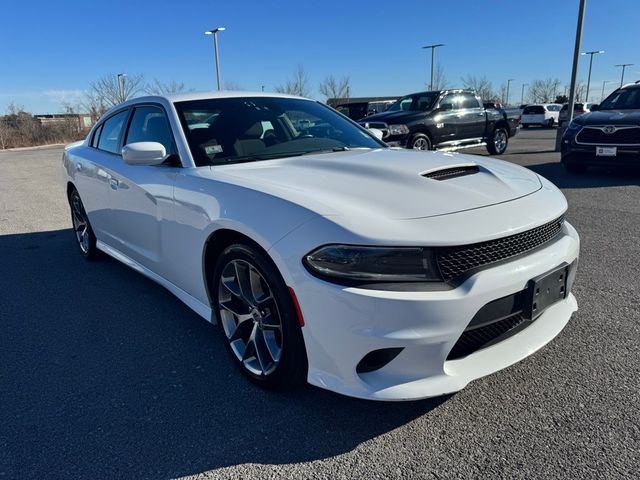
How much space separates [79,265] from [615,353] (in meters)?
4.73

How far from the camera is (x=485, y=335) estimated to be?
2.30m

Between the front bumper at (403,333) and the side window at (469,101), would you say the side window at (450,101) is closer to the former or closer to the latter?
the side window at (469,101)

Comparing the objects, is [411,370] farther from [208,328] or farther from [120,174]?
[120,174]

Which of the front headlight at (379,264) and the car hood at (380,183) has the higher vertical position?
the car hood at (380,183)

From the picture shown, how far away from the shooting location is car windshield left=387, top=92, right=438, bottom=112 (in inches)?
482

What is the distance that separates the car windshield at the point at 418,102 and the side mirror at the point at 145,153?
9924 millimetres

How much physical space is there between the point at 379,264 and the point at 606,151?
8336 millimetres

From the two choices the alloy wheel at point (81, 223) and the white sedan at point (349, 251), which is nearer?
the white sedan at point (349, 251)

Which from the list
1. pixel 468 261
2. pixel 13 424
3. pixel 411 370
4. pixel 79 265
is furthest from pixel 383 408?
pixel 79 265

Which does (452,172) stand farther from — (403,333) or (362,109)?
(362,109)

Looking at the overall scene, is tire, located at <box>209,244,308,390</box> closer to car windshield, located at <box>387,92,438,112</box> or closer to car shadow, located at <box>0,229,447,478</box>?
car shadow, located at <box>0,229,447,478</box>

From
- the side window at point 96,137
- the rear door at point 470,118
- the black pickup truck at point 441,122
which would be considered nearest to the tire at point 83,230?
the side window at point 96,137

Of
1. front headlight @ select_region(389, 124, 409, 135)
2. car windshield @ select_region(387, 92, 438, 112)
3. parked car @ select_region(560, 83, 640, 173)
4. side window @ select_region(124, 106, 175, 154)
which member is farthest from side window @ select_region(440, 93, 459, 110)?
side window @ select_region(124, 106, 175, 154)

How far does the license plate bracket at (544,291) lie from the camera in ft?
7.47
